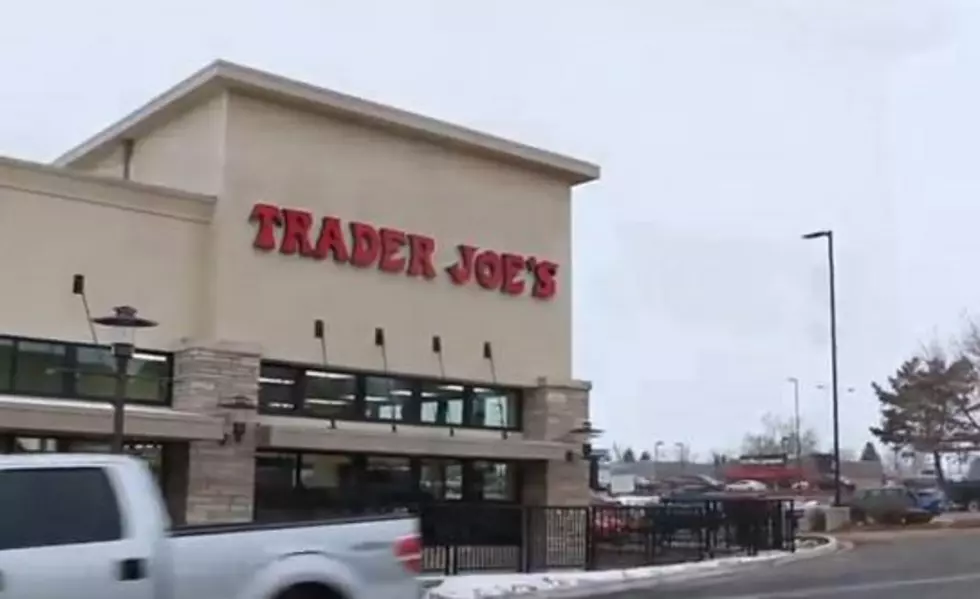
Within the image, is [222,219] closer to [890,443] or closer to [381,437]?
[381,437]

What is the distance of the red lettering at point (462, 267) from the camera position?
1091 inches

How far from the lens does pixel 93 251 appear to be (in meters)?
23.2

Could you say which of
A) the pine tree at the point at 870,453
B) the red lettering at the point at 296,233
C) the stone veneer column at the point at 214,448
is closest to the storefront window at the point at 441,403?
the red lettering at the point at 296,233

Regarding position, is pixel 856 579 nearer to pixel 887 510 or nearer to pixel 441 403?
pixel 441 403

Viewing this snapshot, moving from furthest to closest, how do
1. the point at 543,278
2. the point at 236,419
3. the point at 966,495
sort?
the point at 966,495
the point at 543,278
the point at 236,419

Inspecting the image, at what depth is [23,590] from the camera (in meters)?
8.38

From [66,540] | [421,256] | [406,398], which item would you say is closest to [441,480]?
[406,398]

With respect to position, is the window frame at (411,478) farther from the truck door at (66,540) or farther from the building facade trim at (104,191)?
the truck door at (66,540)

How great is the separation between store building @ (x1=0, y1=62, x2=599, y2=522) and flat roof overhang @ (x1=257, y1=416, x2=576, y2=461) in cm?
5

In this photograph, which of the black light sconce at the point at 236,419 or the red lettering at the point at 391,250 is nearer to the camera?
the black light sconce at the point at 236,419

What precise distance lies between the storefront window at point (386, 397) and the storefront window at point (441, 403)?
1.31ft

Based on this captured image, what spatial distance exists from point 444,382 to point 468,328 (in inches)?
48.2

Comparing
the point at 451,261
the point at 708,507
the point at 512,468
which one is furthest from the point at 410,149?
the point at 708,507

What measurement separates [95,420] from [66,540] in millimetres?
12815
